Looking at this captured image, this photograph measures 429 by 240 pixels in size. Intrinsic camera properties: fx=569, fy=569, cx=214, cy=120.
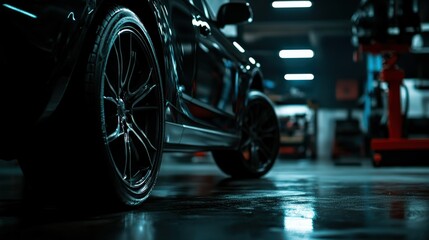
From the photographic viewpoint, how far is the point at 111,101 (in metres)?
2.03

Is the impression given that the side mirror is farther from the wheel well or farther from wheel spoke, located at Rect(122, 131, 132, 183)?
wheel spoke, located at Rect(122, 131, 132, 183)

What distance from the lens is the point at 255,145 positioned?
438 centimetres

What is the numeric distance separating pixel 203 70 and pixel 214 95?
312mm

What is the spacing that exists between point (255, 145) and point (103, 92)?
2.57 m

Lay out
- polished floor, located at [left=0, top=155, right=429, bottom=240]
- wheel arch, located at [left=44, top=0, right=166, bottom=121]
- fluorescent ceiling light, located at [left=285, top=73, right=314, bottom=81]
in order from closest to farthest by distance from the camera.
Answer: polished floor, located at [left=0, top=155, right=429, bottom=240] < wheel arch, located at [left=44, top=0, right=166, bottom=121] < fluorescent ceiling light, located at [left=285, top=73, right=314, bottom=81]

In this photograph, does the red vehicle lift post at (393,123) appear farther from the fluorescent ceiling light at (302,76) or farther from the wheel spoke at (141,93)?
the fluorescent ceiling light at (302,76)

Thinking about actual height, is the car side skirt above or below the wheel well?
below

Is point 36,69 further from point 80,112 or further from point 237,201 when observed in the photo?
point 237,201

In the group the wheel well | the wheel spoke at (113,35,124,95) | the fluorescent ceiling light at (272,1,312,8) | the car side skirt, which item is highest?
the fluorescent ceiling light at (272,1,312,8)

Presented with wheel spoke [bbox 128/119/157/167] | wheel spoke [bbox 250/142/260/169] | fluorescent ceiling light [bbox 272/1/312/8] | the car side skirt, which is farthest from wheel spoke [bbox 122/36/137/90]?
fluorescent ceiling light [bbox 272/1/312/8]

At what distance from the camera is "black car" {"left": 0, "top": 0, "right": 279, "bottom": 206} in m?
1.62

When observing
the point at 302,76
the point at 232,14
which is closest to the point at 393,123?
the point at 232,14

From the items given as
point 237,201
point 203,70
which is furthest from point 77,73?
point 203,70

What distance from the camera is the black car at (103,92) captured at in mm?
1615
